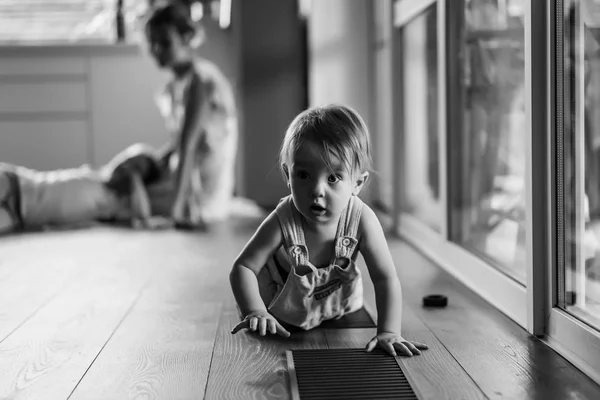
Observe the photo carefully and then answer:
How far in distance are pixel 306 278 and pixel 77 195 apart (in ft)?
6.75

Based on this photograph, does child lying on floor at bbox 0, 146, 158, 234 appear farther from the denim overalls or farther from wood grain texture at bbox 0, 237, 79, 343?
the denim overalls

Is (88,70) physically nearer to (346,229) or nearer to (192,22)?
(192,22)

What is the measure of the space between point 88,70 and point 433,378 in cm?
367

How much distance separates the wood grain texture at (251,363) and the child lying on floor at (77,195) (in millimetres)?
1825

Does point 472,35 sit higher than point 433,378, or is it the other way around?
point 472,35

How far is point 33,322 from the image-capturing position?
157cm

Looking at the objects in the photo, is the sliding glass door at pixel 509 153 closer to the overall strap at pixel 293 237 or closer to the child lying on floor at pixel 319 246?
the child lying on floor at pixel 319 246

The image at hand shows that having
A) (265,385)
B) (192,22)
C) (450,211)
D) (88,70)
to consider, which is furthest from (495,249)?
(88,70)

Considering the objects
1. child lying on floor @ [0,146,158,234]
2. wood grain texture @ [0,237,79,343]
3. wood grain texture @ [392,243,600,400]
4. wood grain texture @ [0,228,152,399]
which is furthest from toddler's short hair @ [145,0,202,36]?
wood grain texture @ [392,243,600,400]

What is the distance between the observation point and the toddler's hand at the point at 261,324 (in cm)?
139

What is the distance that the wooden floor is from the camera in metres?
1.14

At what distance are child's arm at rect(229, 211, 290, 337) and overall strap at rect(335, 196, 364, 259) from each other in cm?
11

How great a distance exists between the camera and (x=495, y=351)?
1.32 m

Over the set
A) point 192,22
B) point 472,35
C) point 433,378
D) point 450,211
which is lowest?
point 433,378
